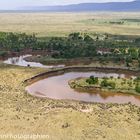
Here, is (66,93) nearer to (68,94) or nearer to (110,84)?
(68,94)

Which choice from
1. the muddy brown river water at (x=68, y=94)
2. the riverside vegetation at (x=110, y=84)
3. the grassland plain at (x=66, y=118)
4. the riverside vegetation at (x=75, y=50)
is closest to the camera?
the grassland plain at (x=66, y=118)

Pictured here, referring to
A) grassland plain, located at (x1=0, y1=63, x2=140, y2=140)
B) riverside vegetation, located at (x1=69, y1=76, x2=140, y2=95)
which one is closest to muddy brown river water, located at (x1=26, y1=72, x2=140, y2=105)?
riverside vegetation, located at (x1=69, y1=76, x2=140, y2=95)

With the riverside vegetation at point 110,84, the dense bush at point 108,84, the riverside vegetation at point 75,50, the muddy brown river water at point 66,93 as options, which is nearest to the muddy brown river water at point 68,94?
the muddy brown river water at point 66,93

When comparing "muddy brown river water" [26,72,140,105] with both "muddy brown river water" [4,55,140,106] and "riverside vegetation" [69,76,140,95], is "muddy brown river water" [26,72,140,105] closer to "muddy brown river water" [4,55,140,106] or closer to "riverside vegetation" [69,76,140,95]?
"muddy brown river water" [4,55,140,106]

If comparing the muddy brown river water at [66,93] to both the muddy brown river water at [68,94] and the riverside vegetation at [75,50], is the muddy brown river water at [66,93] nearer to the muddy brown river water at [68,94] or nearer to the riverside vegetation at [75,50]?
the muddy brown river water at [68,94]

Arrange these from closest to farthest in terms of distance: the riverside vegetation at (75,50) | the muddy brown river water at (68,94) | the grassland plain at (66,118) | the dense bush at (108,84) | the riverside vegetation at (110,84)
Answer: the grassland plain at (66,118) → the muddy brown river water at (68,94) → the riverside vegetation at (110,84) → the dense bush at (108,84) → the riverside vegetation at (75,50)

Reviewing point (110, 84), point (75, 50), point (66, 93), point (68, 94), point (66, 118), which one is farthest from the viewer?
point (75, 50)

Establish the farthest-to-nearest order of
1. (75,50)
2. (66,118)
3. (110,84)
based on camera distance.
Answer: (75,50) < (110,84) < (66,118)

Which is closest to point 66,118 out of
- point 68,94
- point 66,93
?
point 68,94

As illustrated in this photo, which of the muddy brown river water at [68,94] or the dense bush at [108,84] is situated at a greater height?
the dense bush at [108,84]
